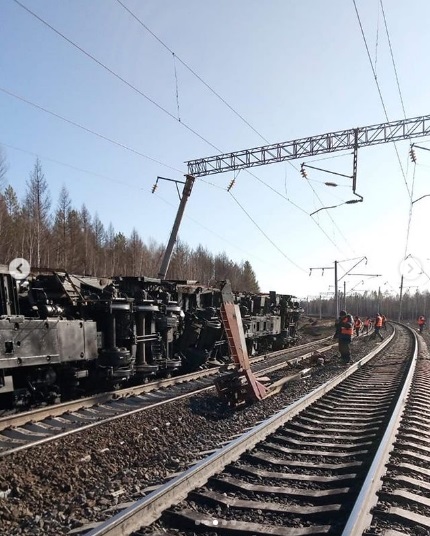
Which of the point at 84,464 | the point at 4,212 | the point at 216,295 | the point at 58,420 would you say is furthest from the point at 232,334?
the point at 4,212

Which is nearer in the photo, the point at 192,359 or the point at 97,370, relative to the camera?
the point at 97,370

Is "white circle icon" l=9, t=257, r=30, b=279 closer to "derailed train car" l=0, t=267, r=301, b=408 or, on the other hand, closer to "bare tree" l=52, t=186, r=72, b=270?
"derailed train car" l=0, t=267, r=301, b=408

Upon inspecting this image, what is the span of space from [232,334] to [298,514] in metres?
5.97

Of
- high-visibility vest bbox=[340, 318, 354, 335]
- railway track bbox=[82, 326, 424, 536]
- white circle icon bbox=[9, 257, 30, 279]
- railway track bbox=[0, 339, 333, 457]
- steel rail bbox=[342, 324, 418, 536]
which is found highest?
white circle icon bbox=[9, 257, 30, 279]

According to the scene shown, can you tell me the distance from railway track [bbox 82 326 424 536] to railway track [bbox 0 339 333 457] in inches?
98.9

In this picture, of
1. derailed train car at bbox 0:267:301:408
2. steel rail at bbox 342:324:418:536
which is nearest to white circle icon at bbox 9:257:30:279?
derailed train car at bbox 0:267:301:408

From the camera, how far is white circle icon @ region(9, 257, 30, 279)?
8587 millimetres

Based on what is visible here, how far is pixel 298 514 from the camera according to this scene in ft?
13.2

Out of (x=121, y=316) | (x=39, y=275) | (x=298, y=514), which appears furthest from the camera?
(x=121, y=316)

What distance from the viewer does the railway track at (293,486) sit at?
3.71 m

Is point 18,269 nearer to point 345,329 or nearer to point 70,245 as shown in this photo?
point 345,329

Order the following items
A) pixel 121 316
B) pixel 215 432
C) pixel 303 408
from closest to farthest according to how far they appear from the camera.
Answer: pixel 215 432 → pixel 303 408 → pixel 121 316

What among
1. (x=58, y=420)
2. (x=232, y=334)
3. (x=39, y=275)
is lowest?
(x=58, y=420)

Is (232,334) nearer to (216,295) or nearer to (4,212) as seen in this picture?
(216,295)
